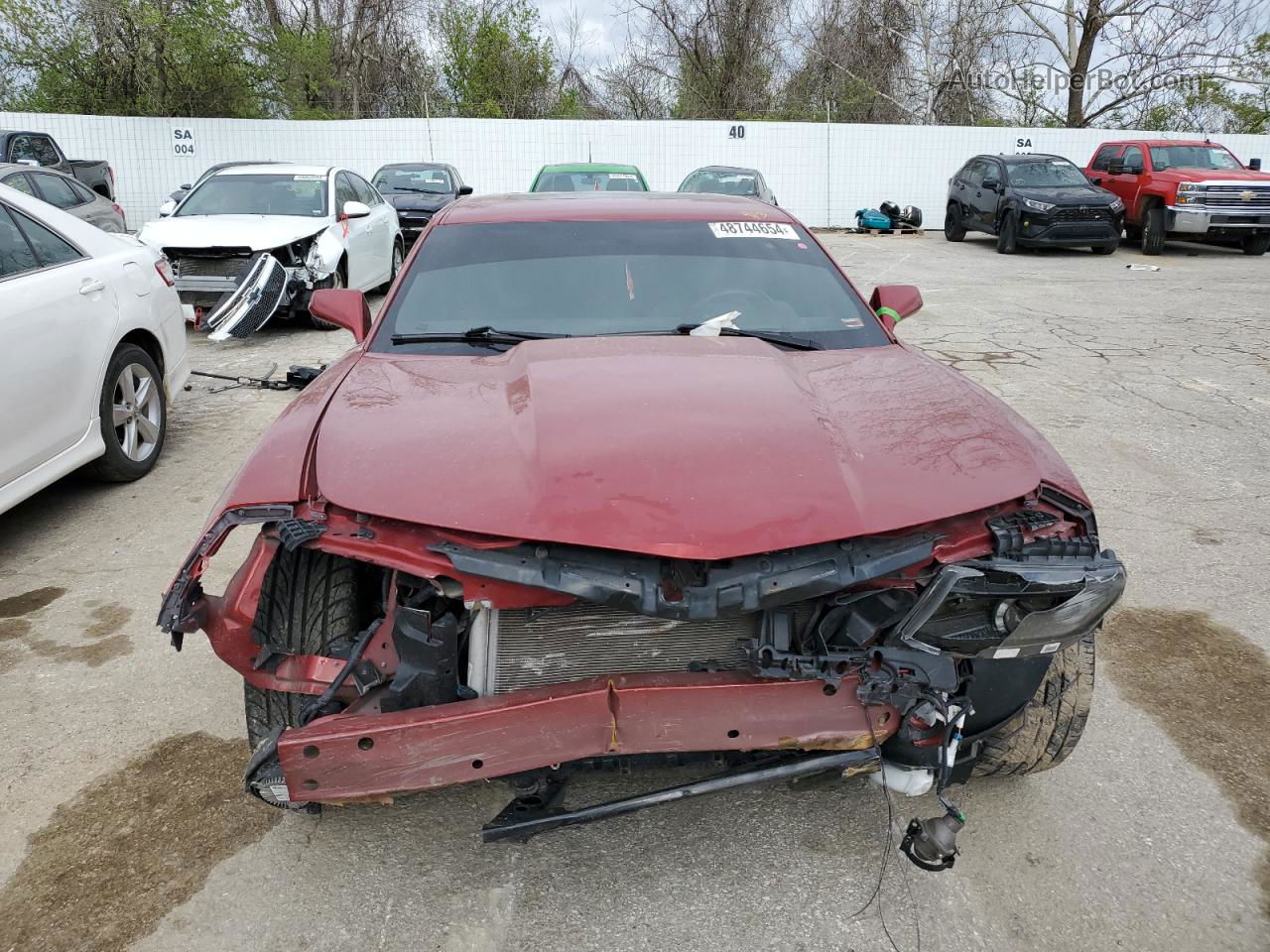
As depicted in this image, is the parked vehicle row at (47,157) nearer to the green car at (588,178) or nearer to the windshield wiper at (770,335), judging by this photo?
the green car at (588,178)

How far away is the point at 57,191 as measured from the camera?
9930 millimetres

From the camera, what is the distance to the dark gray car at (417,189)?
14180 millimetres

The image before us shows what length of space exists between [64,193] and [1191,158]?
16.9 m

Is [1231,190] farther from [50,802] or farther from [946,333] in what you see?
[50,802]

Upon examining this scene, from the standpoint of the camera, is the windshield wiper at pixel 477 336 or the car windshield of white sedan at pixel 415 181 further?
the car windshield of white sedan at pixel 415 181

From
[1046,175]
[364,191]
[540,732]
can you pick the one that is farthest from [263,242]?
[1046,175]

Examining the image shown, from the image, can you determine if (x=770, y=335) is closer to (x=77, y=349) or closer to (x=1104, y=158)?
(x=77, y=349)

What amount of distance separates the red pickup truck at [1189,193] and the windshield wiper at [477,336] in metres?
15.7

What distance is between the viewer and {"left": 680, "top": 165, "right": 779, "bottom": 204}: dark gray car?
45.8ft

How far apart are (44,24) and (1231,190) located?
25.3m

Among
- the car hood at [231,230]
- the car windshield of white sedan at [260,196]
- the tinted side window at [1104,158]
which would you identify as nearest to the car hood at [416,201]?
the car windshield of white sedan at [260,196]

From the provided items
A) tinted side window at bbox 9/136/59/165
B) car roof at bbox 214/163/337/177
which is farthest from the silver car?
tinted side window at bbox 9/136/59/165

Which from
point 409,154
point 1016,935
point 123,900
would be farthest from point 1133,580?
point 409,154

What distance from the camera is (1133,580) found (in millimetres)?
4105
